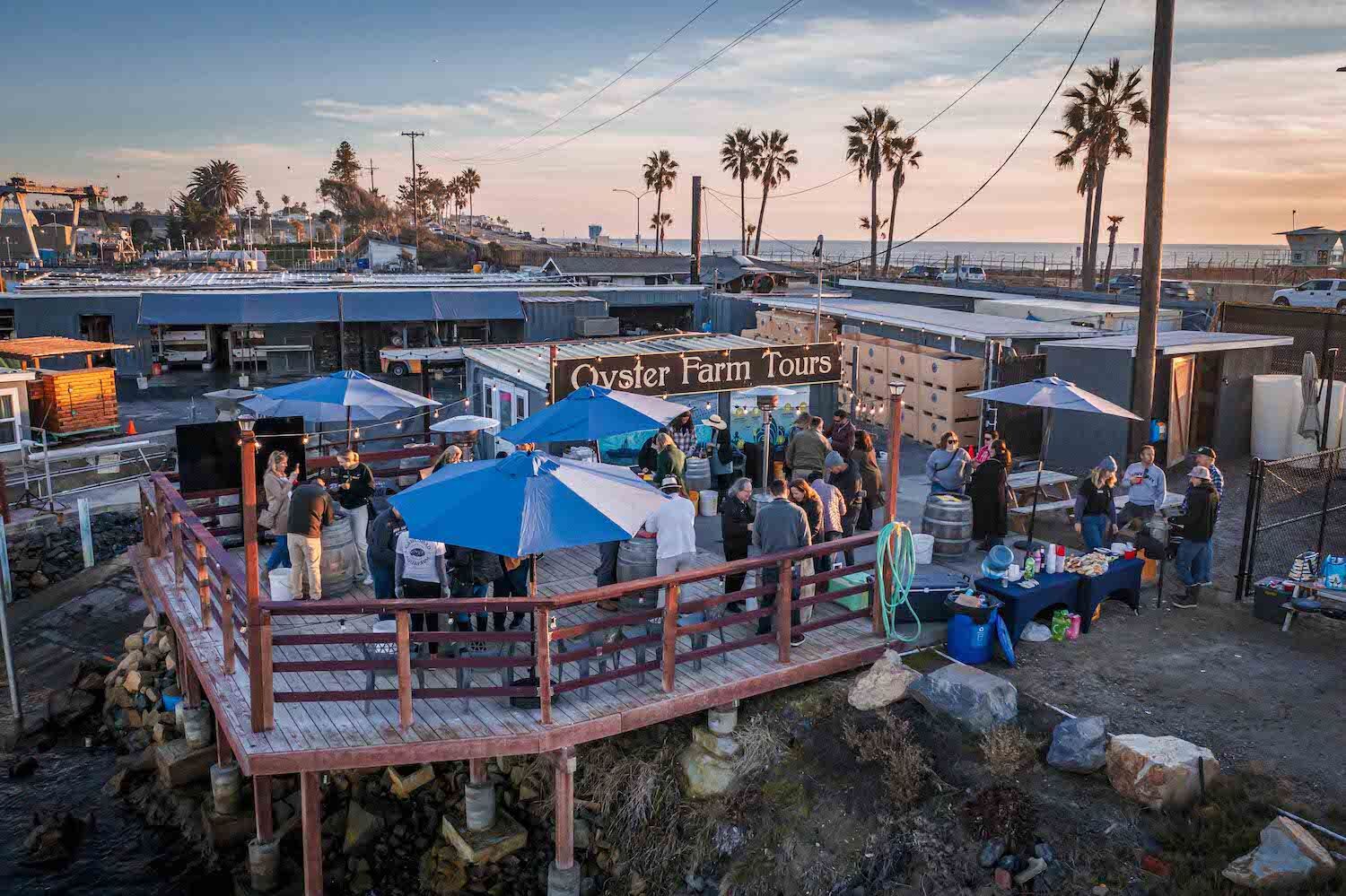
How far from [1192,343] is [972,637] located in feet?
40.0

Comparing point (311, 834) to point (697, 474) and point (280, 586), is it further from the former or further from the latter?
point (697, 474)

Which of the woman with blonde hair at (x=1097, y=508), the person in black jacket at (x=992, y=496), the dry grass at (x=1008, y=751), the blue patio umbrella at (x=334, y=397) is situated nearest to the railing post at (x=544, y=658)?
the dry grass at (x=1008, y=751)

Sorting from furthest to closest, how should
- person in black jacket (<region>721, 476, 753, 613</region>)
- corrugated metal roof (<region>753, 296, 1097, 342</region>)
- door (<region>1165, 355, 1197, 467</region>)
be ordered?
corrugated metal roof (<region>753, 296, 1097, 342</region>) → door (<region>1165, 355, 1197, 467</region>) → person in black jacket (<region>721, 476, 753, 613</region>)

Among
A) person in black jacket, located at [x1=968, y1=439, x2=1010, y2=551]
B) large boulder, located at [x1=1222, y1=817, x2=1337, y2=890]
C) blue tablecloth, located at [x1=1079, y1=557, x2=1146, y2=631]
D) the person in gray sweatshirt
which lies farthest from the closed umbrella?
large boulder, located at [x1=1222, y1=817, x2=1337, y2=890]

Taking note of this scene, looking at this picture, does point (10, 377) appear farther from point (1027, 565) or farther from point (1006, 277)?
point (1006, 277)

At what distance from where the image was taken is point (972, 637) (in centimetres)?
1048

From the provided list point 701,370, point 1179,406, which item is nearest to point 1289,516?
point 1179,406

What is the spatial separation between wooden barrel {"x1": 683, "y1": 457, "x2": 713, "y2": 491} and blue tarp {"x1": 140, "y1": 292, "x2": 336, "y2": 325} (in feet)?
80.0

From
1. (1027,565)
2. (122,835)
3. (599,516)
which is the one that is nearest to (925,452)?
(1027,565)

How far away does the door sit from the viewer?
18891 mm

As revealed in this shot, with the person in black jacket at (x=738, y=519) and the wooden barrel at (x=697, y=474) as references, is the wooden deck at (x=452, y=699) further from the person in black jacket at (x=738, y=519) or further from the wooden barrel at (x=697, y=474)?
the wooden barrel at (x=697, y=474)

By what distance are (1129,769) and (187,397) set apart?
33.3 metres

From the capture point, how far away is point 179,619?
11820 millimetres

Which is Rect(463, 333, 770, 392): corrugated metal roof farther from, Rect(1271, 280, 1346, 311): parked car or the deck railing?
Rect(1271, 280, 1346, 311): parked car
